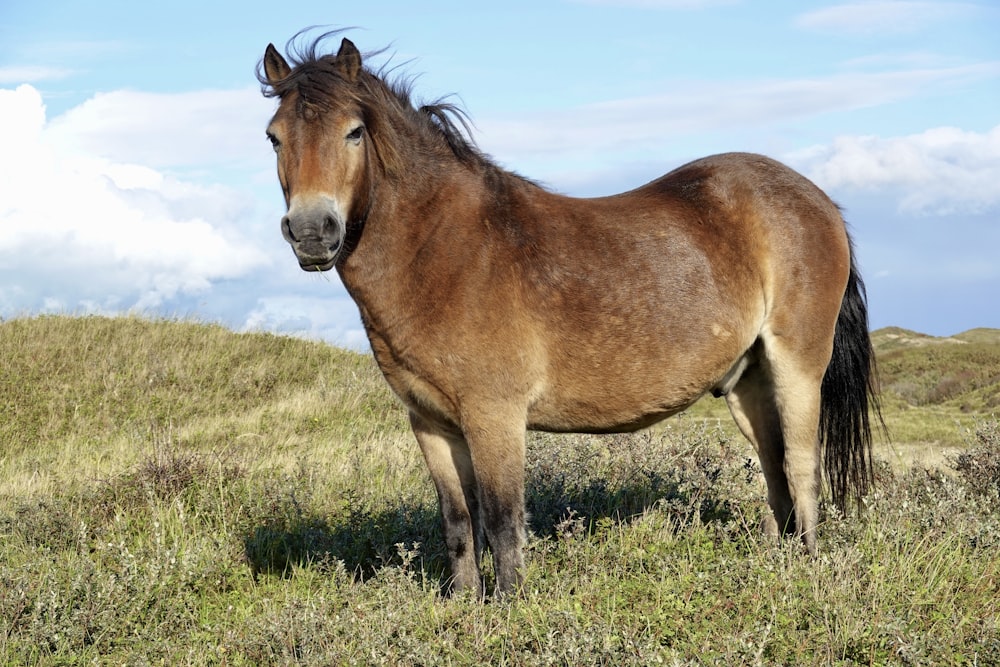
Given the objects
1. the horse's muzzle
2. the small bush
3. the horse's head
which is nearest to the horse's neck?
the horse's head

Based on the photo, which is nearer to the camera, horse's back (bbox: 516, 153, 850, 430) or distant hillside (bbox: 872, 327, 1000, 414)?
horse's back (bbox: 516, 153, 850, 430)

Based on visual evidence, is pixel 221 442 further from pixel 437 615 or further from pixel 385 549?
pixel 437 615

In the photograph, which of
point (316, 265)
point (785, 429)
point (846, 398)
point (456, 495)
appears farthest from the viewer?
point (846, 398)

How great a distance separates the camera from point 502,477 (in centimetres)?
447

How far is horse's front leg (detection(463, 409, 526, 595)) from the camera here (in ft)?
14.6

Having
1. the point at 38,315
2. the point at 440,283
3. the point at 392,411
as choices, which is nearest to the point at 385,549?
the point at 440,283

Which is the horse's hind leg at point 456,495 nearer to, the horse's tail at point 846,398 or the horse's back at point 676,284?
the horse's back at point 676,284

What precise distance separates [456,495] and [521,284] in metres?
1.32

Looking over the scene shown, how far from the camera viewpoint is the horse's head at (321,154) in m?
4.12

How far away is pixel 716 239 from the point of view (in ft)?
17.7

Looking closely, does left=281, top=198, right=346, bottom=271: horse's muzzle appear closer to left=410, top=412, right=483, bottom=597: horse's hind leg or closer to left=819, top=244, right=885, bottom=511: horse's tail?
left=410, top=412, right=483, bottom=597: horse's hind leg

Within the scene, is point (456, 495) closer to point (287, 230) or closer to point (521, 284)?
point (521, 284)

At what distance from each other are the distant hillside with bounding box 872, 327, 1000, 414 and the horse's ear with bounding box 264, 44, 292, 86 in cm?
1762

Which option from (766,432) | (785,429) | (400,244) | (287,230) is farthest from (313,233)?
(766,432)
